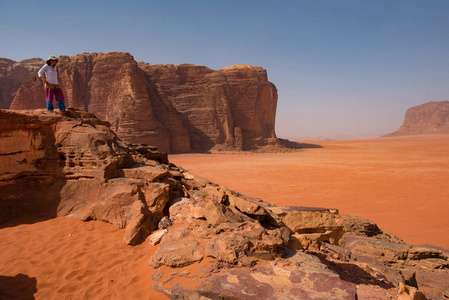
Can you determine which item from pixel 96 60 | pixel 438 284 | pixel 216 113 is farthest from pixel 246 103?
pixel 438 284

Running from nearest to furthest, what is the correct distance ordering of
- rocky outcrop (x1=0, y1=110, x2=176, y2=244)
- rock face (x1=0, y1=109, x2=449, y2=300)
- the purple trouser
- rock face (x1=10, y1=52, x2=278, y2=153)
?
rock face (x1=0, y1=109, x2=449, y2=300), rocky outcrop (x1=0, y1=110, x2=176, y2=244), the purple trouser, rock face (x1=10, y1=52, x2=278, y2=153)

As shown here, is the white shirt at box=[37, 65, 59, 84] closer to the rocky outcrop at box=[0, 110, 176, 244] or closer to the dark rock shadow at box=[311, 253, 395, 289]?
the rocky outcrop at box=[0, 110, 176, 244]

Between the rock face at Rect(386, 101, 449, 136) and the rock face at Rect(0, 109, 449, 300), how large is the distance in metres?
110

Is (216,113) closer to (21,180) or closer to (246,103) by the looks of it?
(246,103)

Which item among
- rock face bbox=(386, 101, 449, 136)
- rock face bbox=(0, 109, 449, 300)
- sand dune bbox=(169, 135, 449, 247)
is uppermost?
rock face bbox=(386, 101, 449, 136)

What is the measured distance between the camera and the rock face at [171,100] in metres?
27.6

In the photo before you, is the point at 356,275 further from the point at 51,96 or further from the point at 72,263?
the point at 51,96

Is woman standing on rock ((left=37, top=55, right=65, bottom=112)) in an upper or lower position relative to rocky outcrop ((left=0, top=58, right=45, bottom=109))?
lower

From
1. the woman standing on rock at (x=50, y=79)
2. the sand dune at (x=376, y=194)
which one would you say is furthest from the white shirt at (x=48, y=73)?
the sand dune at (x=376, y=194)

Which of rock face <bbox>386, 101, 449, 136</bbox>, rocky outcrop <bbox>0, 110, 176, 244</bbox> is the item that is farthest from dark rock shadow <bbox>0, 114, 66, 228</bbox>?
rock face <bbox>386, 101, 449, 136</bbox>

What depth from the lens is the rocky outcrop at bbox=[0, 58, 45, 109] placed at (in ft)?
118

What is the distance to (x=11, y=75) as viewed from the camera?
37.9m

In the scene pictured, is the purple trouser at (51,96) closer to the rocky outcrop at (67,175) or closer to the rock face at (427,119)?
the rocky outcrop at (67,175)

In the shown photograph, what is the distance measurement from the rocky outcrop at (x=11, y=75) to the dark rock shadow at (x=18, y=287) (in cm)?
4335
